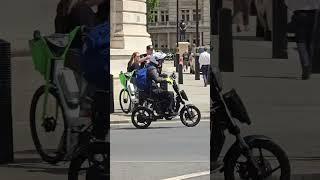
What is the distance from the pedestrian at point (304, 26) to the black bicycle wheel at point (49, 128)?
1.64m

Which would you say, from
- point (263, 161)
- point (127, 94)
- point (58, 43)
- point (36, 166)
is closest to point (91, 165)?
point (36, 166)

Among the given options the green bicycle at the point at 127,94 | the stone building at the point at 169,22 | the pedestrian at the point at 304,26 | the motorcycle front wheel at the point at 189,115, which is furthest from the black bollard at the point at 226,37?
the stone building at the point at 169,22

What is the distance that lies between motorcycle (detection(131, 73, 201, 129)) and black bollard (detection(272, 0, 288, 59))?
10483 mm

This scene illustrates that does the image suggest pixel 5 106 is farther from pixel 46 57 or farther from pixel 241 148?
pixel 241 148

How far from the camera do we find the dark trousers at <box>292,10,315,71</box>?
13.2ft

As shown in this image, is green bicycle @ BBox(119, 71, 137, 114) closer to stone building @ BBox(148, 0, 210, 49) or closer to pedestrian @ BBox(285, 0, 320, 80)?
pedestrian @ BBox(285, 0, 320, 80)

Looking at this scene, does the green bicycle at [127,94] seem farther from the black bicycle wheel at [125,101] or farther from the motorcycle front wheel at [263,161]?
the motorcycle front wheel at [263,161]

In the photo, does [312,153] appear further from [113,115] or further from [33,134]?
[113,115]

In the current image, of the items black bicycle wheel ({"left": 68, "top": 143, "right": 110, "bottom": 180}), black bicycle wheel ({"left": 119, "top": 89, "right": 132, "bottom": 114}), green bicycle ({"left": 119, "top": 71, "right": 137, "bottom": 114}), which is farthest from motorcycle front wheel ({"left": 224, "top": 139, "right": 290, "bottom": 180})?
black bicycle wheel ({"left": 119, "top": 89, "right": 132, "bottom": 114})

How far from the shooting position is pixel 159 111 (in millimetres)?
15094

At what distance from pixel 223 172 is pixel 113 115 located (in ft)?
42.3

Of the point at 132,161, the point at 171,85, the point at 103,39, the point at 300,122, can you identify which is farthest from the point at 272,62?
the point at 171,85

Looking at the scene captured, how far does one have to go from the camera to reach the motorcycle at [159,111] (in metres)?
14.6

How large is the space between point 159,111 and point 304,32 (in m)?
11.1
